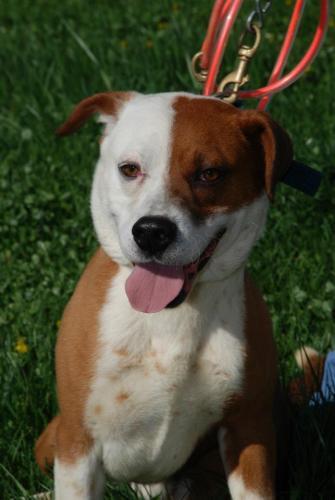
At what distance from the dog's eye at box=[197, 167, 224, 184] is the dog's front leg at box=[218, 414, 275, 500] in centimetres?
77

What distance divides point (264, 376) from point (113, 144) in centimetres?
87

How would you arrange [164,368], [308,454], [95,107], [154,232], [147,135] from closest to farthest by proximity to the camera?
[154,232] < [147,135] < [164,368] < [95,107] < [308,454]

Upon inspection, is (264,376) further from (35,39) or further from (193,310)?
(35,39)

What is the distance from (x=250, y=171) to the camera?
3.09 meters

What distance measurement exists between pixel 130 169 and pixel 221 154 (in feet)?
0.91

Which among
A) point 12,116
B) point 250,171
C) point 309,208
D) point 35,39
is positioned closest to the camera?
point 250,171

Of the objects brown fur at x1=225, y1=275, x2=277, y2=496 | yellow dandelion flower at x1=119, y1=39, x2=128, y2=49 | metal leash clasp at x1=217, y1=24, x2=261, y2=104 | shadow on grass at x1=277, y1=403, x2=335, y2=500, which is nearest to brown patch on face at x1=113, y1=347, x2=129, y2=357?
brown fur at x1=225, y1=275, x2=277, y2=496

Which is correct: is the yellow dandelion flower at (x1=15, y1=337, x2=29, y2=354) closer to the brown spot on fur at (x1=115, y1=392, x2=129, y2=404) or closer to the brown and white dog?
the brown and white dog

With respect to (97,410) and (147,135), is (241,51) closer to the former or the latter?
(147,135)

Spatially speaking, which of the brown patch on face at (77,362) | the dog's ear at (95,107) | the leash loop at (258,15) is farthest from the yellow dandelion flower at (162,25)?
the brown patch on face at (77,362)

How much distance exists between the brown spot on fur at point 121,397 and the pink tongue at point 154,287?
0.29 m

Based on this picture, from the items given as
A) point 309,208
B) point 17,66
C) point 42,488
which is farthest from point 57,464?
point 17,66

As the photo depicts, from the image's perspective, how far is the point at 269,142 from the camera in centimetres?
306

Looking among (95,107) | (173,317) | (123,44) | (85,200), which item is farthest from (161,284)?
(123,44)
